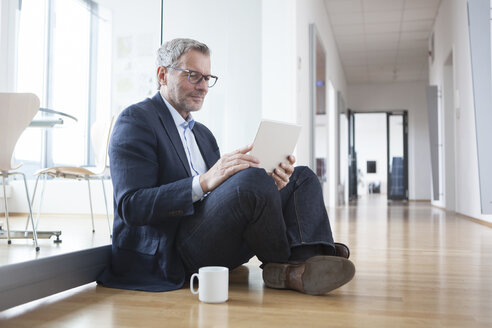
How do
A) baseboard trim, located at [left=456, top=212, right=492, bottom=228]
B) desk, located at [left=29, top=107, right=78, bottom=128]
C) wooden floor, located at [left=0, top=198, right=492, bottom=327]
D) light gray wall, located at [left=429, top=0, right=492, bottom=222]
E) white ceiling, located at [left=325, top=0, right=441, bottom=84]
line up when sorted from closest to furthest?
wooden floor, located at [left=0, top=198, right=492, bottom=327]
desk, located at [left=29, top=107, right=78, bottom=128]
baseboard trim, located at [left=456, top=212, right=492, bottom=228]
light gray wall, located at [left=429, top=0, right=492, bottom=222]
white ceiling, located at [left=325, top=0, right=441, bottom=84]

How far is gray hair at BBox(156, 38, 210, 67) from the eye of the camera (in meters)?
1.71

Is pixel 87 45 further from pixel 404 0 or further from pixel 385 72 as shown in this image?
pixel 385 72

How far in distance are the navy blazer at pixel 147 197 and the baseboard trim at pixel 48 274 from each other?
0.17ft

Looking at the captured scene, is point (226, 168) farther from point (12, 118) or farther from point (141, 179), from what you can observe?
point (12, 118)

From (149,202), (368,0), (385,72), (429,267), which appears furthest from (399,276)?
(385,72)

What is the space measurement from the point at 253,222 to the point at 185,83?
532mm

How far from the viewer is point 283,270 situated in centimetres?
168

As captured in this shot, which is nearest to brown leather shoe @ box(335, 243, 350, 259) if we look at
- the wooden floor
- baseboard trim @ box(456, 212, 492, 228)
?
the wooden floor

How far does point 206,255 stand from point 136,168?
350 millimetres

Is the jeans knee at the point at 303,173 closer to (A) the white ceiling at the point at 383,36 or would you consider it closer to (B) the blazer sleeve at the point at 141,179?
(B) the blazer sleeve at the point at 141,179

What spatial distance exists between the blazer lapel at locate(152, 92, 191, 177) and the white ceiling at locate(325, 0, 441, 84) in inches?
229

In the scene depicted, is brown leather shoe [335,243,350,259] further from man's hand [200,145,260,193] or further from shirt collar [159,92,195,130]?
shirt collar [159,92,195,130]

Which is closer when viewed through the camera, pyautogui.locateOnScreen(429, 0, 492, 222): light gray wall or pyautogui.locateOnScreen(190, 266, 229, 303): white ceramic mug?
pyautogui.locateOnScreen(190, 266, 229, 303): white ceramic mug

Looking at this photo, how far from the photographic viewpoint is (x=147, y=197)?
1525 mm
